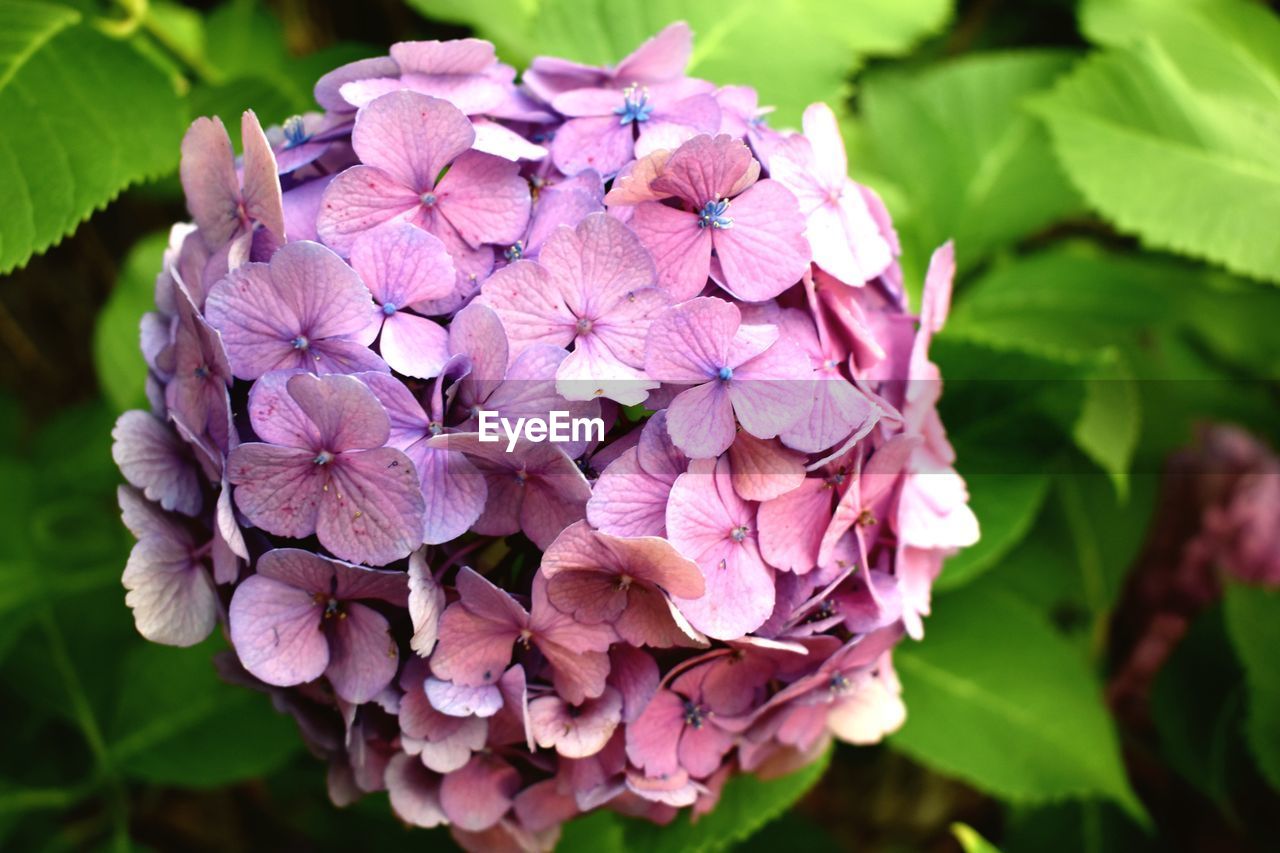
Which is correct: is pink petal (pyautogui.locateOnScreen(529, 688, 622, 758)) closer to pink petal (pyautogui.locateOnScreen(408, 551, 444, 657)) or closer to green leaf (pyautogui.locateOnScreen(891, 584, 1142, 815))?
pink petal (pyautogui.locateOnScreen(408, 551, 444, 657))

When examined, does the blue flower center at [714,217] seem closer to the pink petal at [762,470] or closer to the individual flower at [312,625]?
the pink petal at [762,470]

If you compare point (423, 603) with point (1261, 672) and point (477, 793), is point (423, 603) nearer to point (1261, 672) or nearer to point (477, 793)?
point (477, 793)

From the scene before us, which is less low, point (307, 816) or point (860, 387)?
point (860, 387)

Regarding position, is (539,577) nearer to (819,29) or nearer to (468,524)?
(468,524)

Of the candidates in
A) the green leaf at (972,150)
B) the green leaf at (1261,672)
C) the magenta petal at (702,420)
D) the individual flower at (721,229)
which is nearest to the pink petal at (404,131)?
the individual flower at (721,229)

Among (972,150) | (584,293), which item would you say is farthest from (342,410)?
(972,150)

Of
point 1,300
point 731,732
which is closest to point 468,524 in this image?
point 731,732
